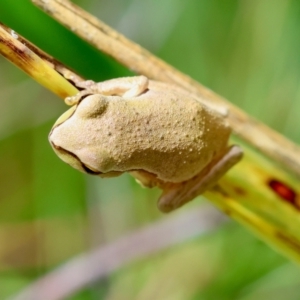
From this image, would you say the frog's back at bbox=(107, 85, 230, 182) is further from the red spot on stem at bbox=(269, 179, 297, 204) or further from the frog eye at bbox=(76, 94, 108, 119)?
the red spot on stem at bbox=(269, 179, 297, 204)

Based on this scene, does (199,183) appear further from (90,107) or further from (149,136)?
(90,107)

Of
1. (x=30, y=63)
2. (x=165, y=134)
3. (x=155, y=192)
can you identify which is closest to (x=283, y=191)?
(x=165, y=134)

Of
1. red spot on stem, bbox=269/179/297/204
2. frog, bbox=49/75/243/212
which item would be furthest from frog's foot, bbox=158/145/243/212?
red spot on stem, bbox=269/179/297/204

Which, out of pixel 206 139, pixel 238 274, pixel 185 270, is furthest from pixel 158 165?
pixel 185 270

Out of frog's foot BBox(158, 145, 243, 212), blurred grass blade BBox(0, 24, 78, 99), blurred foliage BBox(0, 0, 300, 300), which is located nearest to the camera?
blurred grass blade BBox(0, 24, 78, 99)

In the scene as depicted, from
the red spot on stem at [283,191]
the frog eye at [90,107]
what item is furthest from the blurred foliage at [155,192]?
the frog eye at [90,107]
